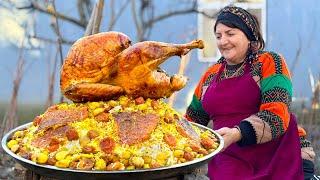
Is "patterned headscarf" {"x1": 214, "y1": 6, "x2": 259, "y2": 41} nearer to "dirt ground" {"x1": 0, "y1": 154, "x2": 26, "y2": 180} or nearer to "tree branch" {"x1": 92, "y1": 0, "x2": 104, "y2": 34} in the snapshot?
"tree branch" {"x1": 92, "y1": 0, "x2": 104, "y2": 34}

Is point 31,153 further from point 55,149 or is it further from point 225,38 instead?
point 225,38

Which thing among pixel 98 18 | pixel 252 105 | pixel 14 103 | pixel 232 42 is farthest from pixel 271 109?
pixel 14 103

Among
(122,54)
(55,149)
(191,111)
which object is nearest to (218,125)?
(191,111)

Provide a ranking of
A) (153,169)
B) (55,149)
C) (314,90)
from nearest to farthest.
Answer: (153,169) → (55,149) → (314,90)

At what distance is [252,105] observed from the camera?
2.82 metres

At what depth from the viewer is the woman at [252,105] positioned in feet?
8.82

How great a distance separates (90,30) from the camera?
394cm

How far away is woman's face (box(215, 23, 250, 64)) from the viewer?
9.21 feet

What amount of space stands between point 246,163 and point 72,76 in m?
1.25

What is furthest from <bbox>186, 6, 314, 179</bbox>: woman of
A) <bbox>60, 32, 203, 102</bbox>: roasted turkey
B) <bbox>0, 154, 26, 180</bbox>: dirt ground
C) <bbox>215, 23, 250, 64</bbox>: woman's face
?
<bbox>0, 154, 26, 180</bbox>: dirt ground

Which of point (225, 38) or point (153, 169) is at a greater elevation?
point (225, 38)

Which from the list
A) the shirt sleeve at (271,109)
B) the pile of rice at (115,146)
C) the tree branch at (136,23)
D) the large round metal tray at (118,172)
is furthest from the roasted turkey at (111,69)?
the tree branch at (136,23)

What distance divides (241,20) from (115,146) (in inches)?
50.1

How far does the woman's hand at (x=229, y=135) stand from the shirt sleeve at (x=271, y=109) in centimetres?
4
